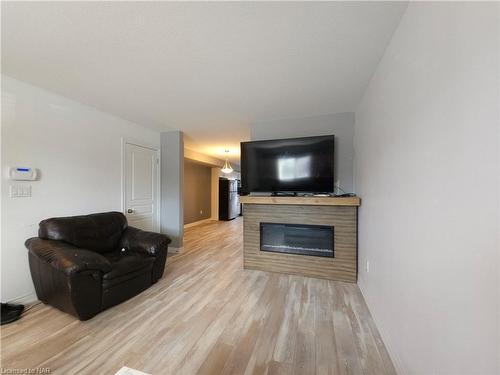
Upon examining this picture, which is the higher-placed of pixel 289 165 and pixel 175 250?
pixel 289 165

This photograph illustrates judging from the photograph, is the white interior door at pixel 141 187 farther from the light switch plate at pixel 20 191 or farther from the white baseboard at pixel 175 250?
the light switch plate at pixel 20 191

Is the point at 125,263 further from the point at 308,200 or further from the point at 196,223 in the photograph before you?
the point at 196,223

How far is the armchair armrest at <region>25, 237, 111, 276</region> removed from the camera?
174 centimetres

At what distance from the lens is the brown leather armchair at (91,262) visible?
180 cm

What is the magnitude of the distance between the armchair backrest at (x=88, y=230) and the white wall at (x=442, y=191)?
10.1 ft

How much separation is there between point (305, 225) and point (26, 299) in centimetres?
331

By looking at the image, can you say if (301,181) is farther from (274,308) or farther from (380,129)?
(274,308)

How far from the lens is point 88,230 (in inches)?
96.7

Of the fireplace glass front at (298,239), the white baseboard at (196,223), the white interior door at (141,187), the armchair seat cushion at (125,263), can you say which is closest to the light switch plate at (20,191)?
the armchair seat cushion at (125,263)

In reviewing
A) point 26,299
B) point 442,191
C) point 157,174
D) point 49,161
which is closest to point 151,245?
point 26,299

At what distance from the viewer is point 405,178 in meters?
1.27

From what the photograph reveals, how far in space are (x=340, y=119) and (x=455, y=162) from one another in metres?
2.53

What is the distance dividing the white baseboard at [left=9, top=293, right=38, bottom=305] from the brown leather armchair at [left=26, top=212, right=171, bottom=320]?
0.44 ft

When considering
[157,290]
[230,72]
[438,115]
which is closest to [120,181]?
[157,290]
